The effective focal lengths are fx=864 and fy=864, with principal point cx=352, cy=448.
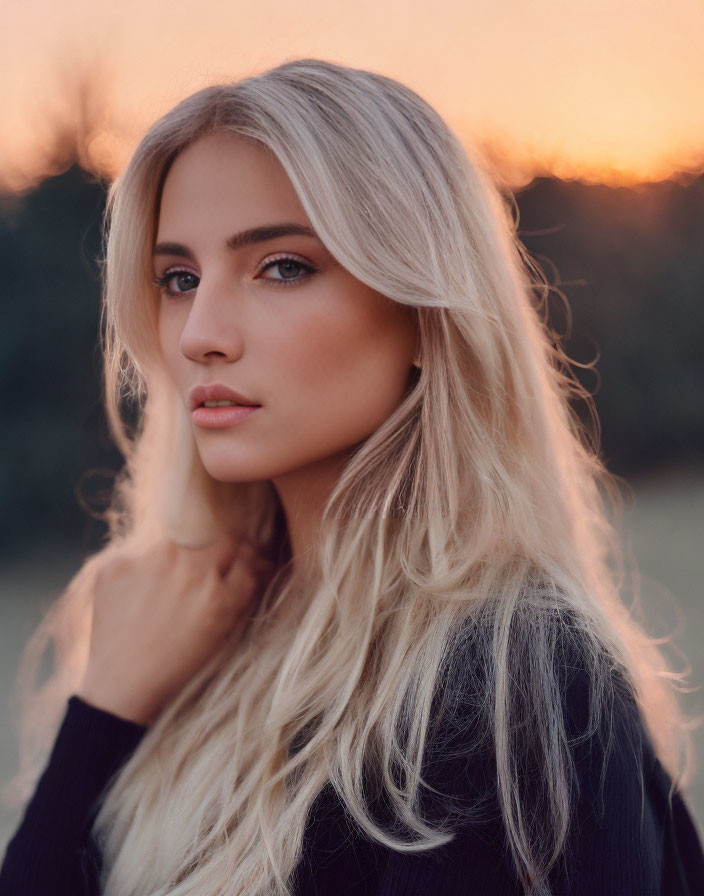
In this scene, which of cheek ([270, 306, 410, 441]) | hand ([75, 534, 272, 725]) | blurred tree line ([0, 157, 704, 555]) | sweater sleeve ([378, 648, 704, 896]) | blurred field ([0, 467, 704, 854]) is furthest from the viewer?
blurred tree line ([0, 157, 704, 555])

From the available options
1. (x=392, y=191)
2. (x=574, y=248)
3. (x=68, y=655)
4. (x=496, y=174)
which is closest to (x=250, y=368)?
(x=392, y=191)

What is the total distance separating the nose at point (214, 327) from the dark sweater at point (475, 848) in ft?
2.49

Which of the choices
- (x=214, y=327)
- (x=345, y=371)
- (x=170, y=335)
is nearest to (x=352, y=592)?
(x=345, y=371)

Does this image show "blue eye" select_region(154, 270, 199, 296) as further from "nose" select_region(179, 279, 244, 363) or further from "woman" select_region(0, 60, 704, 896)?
"nose" select_region(179, 279, 244, 363)

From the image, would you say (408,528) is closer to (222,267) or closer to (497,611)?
(497,611)

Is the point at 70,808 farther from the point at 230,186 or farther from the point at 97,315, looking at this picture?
the point at 97,315

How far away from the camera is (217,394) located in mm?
1555

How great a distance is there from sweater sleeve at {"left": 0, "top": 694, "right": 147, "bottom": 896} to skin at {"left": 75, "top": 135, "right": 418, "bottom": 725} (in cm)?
5

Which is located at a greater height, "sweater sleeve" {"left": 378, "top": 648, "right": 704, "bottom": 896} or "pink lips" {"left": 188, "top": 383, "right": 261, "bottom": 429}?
"pink lips" {"left": 188, "top": 383, "right": 261, "bottom": 429}

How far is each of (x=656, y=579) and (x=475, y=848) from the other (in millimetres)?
6132

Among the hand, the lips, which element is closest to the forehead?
the lips

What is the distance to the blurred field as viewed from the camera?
5.21 m

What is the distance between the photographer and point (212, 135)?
1.64 metres

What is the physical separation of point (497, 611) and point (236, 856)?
1.86 ft
